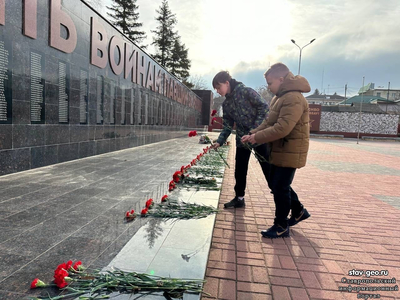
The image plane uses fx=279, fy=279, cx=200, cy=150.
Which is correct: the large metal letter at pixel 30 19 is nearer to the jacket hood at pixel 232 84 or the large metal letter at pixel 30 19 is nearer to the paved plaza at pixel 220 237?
the paved plaza at pixel 220 237

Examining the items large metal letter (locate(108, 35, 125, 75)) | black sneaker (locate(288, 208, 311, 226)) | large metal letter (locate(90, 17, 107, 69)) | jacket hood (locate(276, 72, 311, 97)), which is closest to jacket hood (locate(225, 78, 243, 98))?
jacket hood (locate(276, 72, 311, 97))

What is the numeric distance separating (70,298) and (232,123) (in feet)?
8.42

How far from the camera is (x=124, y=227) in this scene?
250 centimetres

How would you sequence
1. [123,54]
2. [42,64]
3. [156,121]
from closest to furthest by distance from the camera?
[42,64]
[123,54]
[156,121]

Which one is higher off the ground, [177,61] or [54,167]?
[177,61]

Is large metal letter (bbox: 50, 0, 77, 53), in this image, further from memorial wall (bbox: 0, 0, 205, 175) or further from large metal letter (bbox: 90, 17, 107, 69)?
large metal letter (bbox: 90, 17, 107, 69)

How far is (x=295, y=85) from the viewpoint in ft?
8.02

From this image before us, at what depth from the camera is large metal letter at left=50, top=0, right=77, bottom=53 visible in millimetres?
5211

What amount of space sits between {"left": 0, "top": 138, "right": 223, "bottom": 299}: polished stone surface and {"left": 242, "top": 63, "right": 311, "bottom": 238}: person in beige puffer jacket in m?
0.74

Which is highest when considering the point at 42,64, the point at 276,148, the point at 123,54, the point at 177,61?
the point at 177,61

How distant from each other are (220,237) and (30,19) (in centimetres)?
471

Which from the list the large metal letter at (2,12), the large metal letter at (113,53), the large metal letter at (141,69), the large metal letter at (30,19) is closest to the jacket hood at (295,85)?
the large metal letter at (2,12)

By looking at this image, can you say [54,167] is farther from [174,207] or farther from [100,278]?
[100,278]

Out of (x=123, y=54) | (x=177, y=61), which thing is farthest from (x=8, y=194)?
(x=177, y=61)
